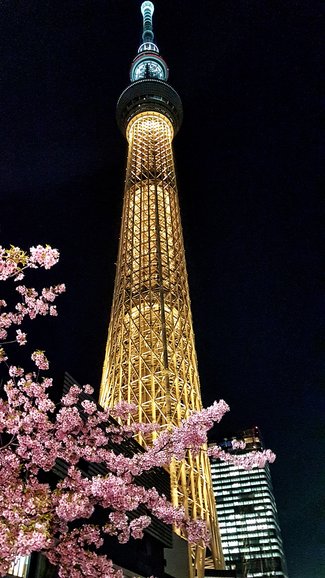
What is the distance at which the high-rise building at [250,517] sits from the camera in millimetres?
84375

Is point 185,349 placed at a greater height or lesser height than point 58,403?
greater

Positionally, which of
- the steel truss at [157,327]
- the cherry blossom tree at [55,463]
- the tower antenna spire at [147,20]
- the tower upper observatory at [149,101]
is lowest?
the cherry blossom tree at [55,463]

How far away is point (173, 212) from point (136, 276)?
7.28 meters

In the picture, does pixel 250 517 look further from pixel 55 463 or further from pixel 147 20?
pixel 55 463

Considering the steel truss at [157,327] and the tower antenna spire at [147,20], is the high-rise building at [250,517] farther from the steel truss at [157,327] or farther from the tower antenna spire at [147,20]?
the tower antenna spire at [147,20]

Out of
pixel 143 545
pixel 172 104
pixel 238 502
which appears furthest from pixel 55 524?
pixel 238 502

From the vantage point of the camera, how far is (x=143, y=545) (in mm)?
14578

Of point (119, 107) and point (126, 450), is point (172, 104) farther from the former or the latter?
point (126, 450)

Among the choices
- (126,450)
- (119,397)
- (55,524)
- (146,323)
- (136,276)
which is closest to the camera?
(55,524)

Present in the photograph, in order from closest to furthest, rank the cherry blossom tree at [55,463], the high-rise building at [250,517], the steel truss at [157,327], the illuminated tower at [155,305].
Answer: the cherry blossom tree at [55,463] → the steel truss at [157,327] → the illuminated tower at [155,305] → the high-rise building at [250,517]

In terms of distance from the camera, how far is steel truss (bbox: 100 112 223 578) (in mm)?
22142

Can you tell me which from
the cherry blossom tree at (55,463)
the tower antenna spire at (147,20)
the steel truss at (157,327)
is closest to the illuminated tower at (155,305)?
the steel truss at (157,327)

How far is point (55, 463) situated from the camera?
10.2 m

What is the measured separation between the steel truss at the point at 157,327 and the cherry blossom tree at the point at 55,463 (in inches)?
373
